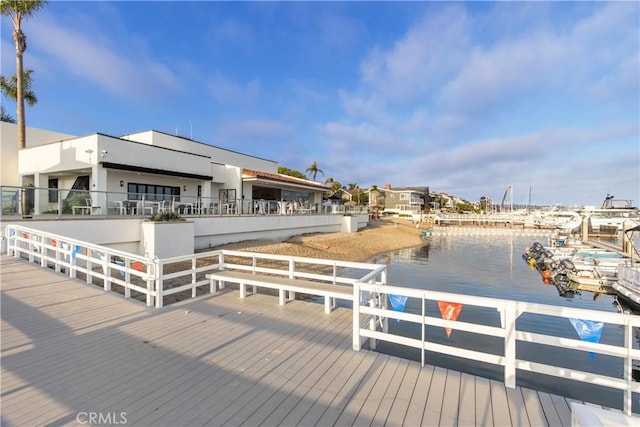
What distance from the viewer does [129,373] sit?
3.79 metres

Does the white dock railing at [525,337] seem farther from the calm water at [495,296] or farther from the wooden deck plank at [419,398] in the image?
the calm water at [495,296]

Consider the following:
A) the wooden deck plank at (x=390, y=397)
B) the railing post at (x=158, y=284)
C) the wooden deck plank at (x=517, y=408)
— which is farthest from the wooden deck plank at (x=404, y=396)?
the railing post at (x=158, y=284)

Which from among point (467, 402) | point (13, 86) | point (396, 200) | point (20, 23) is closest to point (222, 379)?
point (467, 402)

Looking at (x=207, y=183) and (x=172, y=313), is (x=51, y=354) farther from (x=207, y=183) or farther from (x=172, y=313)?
(x=207, y=183)

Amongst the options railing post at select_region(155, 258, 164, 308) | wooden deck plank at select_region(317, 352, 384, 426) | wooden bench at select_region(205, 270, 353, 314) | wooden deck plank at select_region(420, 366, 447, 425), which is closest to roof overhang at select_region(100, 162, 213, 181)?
wooden bench at select_region(205, 270, 353, 314)

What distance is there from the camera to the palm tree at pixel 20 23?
60.9 feet

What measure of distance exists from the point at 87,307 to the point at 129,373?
10.7 feet

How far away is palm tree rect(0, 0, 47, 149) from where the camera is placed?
1857 centimetres

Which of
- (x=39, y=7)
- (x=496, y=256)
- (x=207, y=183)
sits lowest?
(x=496, y=256)

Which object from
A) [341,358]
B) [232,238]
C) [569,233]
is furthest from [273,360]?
[569,233]

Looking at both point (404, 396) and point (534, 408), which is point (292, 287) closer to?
point (404, 396)

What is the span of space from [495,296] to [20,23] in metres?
30.2

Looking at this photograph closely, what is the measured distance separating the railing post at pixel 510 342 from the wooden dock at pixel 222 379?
0.45 feet

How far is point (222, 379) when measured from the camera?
371 cm
